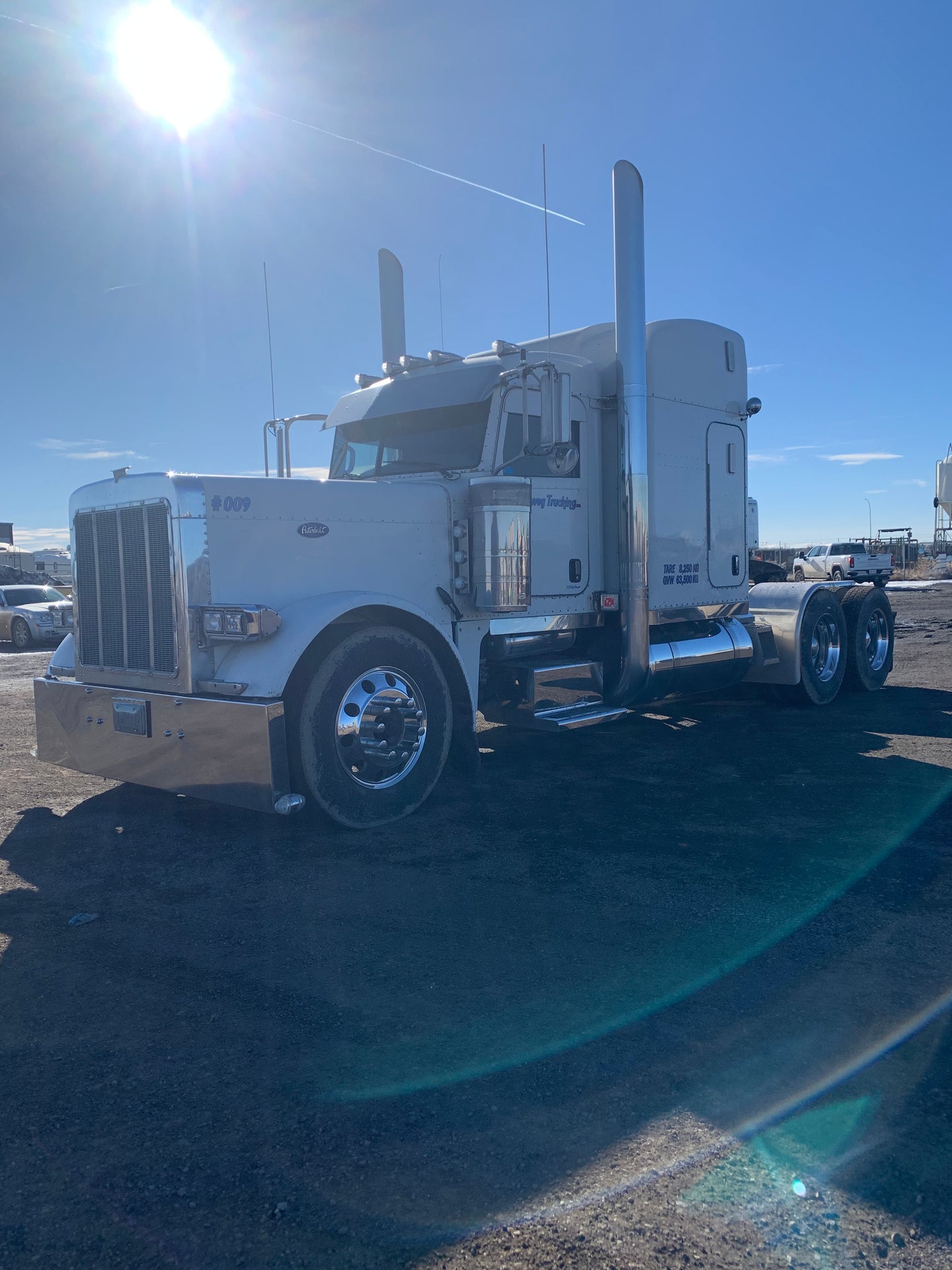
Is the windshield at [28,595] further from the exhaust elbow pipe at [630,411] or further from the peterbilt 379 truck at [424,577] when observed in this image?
the exhaust elbow pipe at [630,411]

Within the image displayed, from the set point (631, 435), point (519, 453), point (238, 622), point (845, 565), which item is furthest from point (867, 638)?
point (845, 565)

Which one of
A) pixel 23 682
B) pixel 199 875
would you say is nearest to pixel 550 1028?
pixel 199 875

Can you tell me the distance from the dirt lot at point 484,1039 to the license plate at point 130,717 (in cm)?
63

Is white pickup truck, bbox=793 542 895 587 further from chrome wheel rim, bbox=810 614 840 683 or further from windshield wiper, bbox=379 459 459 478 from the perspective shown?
windshield wiper, bbox=379 459 459 478

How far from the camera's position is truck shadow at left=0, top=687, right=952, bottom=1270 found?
2191 mm

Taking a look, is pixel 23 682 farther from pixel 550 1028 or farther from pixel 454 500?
pixel 550 1028

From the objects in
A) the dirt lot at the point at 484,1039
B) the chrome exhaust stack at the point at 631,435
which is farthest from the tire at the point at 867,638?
the dirt lot at the point at 484,1039

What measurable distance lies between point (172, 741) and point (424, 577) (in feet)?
5.85

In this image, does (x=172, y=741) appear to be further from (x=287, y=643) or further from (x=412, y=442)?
(x=412, y=442)

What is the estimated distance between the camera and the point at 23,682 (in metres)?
13.1

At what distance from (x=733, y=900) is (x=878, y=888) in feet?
2.22

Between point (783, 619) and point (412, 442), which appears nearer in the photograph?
point (412, 442)

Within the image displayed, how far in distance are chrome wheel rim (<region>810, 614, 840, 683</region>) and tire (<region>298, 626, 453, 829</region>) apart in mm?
5248

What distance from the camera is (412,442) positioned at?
21.5ft
